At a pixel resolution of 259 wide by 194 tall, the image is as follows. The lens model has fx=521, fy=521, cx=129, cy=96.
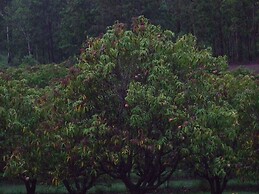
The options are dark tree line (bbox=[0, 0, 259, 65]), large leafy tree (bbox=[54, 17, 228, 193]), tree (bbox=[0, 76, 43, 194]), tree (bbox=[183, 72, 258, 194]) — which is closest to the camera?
large leafy tree (bbox=[54, 17, 228, 193])

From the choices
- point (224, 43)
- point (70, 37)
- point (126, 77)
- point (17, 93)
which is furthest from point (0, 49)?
point (126, 77)

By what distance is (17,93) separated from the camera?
47.2 feet

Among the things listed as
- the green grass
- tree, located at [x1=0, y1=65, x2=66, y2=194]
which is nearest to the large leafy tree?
tree, located at [x1=0, y1=65, x2=66, y2=194]

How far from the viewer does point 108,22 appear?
1630 inches

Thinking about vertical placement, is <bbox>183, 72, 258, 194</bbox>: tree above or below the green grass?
above

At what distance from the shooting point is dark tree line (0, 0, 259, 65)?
132ft

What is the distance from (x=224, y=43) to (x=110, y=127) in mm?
36401

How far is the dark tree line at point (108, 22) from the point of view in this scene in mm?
40094

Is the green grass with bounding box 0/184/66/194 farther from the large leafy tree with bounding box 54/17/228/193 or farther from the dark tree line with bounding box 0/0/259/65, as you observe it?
the dark tree line with bounding box 0/0/259/65

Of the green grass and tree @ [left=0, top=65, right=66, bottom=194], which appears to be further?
the green grass

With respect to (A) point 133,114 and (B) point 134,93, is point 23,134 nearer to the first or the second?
(A) point 133,114

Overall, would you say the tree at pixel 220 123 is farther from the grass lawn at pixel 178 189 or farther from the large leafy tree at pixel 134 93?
the grass lawn at pixel 178 189

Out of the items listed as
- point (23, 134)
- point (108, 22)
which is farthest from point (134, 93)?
Result: point (108, 22)

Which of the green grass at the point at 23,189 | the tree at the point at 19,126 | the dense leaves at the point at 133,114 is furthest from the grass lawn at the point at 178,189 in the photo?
the dense leaves at the point at 133,114
